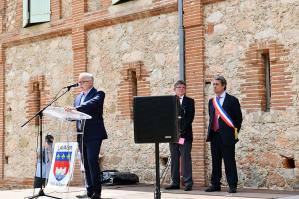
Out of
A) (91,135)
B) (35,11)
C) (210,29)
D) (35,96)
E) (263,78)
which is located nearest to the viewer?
(91,135)

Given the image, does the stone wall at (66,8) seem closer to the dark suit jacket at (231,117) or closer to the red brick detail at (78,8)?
the red brick detail at (78,8)

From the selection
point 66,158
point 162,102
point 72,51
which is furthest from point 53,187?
point 72,51

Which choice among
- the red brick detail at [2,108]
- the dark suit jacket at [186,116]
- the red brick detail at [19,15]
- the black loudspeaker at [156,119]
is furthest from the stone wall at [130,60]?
the black loudspeaker at [156,119]

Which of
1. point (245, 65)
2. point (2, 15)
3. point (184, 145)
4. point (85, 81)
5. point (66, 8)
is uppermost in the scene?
point (2, 15)

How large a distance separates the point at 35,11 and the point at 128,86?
13.9 ft

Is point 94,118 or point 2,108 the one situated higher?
point 2,108

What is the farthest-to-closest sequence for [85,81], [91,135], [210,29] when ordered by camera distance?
[210,29] < [85,81] < [91,135]

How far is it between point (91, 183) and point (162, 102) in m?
2.47

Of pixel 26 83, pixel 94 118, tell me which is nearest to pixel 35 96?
pixel 26 83

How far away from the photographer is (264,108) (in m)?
11.1

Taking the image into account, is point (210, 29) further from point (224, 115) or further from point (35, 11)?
point (35, 11)

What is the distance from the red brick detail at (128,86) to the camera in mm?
13367

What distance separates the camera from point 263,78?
36.7 feet

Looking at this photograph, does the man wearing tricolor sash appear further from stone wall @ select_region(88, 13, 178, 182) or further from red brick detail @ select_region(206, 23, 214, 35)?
stone wall @ select_region(88, 13, 178, 182)
